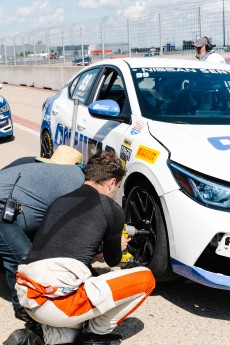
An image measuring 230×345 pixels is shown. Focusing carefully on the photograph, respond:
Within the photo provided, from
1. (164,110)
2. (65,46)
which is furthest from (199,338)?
(65,46)

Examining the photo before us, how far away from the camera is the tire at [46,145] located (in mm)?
6738

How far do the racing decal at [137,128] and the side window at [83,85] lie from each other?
142 cm

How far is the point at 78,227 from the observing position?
304cm

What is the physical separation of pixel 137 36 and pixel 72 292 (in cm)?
1536

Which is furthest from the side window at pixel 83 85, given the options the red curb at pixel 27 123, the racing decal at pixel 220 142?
the red curb at pixel 27 123

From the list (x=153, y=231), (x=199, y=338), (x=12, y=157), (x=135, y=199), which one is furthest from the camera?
(x=12, y=157)

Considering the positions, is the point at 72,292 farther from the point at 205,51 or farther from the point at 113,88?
the point at 205,51

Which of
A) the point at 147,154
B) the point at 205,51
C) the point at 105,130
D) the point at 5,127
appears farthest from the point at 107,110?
the point at 5,127

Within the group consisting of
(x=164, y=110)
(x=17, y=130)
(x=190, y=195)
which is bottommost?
(x=17, y=130)

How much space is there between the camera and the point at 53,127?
6.48 metres

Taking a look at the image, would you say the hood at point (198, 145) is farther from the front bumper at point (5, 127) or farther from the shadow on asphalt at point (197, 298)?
the front bumper at point (5, 127)

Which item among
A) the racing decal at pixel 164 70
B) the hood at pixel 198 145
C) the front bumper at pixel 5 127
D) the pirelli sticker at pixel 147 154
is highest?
the racing decal at pixel 164 70

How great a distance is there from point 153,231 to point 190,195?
1.66 ft

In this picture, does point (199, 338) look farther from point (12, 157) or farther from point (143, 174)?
point (12, 157)
